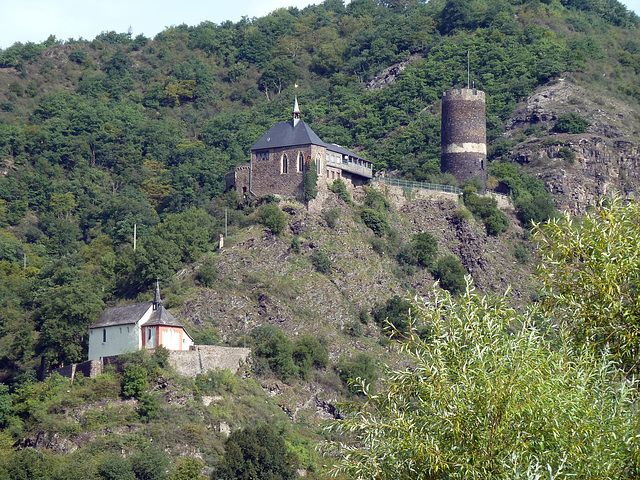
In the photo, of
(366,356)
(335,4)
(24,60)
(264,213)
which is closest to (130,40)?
(24,60)

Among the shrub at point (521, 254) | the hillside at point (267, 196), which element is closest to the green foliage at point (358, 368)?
the hillside at point (267, 196)

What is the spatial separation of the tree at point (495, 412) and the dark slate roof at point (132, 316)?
1382 inches

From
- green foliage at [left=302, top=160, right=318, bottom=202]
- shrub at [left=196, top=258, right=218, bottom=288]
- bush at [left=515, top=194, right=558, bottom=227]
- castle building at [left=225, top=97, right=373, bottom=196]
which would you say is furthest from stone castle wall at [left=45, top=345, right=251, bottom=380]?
bush at [left=515, top=194, right=558, bottom=227]

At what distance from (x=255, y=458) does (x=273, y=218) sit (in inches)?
752

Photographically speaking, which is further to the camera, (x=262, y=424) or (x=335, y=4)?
(x=335, y=4)

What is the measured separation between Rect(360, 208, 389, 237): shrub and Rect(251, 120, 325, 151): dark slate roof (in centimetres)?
522

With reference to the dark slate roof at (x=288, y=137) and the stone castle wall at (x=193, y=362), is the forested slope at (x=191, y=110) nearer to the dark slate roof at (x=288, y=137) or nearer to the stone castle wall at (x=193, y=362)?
the stone castle wall at (x=193, y=362)

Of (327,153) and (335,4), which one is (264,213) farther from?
(335,4)

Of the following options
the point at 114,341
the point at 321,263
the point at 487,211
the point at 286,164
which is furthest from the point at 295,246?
the point at 487,211

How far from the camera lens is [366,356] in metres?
58.5

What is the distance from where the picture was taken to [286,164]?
6800 centimetres

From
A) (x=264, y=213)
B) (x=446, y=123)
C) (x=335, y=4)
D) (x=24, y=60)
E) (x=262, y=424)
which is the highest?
(x=335, y=4)

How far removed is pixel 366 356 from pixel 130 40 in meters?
87.1

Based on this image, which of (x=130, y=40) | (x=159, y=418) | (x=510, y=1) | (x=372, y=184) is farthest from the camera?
(x=130, y=40)
